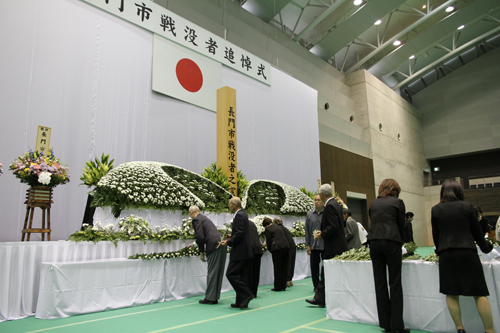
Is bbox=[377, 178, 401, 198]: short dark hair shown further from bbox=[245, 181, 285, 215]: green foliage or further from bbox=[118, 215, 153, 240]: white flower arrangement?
bbox=[245, 181, 285, 215]: green foliage

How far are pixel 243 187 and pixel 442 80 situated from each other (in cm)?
2483

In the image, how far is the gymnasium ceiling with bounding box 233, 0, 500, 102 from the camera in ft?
58.3

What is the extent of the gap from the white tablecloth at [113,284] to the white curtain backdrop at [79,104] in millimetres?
3253

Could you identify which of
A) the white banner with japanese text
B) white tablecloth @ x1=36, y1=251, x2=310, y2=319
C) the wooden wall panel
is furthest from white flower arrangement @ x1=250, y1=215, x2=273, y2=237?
the wooden wall panel

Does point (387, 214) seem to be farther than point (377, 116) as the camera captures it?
No

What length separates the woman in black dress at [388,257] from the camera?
362cm

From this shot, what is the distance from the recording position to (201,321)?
4.35m

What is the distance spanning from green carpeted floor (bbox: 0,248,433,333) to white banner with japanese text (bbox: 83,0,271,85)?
25.0 ft

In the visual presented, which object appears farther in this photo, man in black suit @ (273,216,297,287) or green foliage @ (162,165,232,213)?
green foliage @ (162,165,232,213)

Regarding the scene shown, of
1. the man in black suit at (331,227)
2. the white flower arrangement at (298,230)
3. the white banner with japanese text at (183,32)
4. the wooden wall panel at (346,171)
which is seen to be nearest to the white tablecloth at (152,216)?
the white flower arrangement at (298,230)

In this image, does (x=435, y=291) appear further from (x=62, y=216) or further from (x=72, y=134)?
(x=72, y=134)

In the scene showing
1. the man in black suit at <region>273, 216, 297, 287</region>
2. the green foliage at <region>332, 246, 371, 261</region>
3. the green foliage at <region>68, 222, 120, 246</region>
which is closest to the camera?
the green foliage at <region>332, 246, 371, 261</region>

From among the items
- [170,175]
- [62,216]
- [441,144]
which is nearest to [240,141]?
[170,175]

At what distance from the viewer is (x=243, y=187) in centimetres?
916
